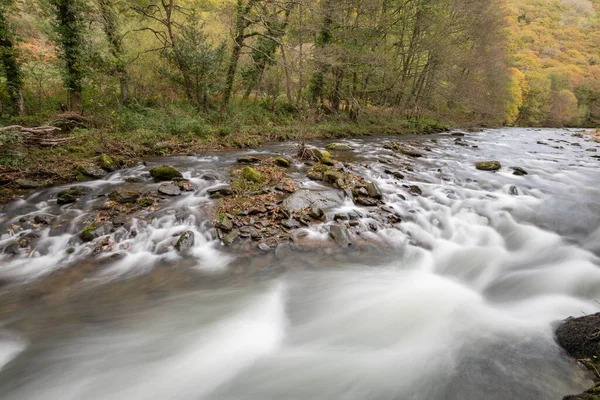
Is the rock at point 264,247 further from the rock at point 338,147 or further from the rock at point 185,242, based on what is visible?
the rock at point 338,147

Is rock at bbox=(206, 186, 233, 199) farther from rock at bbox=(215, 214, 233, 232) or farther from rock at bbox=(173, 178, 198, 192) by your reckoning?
rock at bbox=(215, 214, 233, 232)

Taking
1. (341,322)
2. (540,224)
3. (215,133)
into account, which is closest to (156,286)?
(341,322)

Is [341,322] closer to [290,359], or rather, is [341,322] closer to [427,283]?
[290,359]

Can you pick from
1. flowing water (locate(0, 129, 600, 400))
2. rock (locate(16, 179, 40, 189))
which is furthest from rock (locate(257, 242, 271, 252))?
rock (locate(16, 179, 40, 189))

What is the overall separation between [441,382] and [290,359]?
154 centimetres

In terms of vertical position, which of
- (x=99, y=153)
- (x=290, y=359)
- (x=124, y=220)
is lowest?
(x=290, y=359)

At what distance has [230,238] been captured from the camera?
5.01 metres

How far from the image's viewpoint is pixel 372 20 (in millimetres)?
15695

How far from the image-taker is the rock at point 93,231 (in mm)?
4762

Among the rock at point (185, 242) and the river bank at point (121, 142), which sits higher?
the river bank at point (121, 142)

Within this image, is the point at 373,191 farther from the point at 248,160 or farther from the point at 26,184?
the point at 26,184

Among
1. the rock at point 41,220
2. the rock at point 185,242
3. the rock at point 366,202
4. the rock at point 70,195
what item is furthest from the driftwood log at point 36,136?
the rock at point 366,202

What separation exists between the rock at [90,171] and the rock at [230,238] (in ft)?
15.3

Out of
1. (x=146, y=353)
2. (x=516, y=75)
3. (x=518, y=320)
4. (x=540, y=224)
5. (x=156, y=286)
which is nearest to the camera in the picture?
(x=146, y=353)
